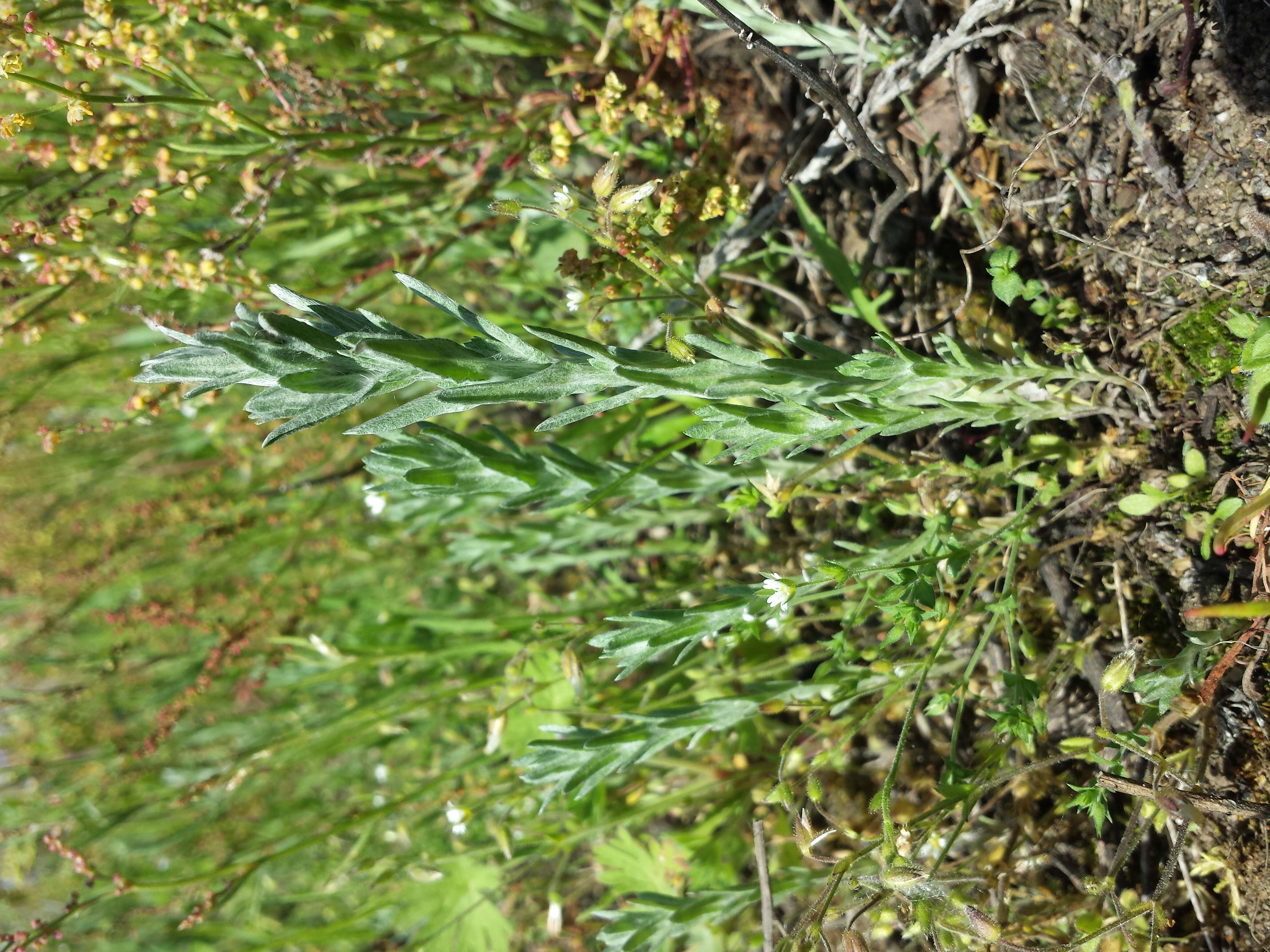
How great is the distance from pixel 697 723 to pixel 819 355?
38.0 inches

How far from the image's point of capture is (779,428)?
1.61 metres

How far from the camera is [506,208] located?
169 cm

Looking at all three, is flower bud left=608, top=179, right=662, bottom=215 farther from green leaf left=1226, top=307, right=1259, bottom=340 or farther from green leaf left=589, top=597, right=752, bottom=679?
green leaf left=1226, top=307, right=1259, bottom=340

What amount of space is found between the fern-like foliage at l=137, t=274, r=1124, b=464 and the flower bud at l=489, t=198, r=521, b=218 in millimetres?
240

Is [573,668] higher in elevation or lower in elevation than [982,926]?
lower

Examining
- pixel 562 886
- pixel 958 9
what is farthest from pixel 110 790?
pixel 958 9

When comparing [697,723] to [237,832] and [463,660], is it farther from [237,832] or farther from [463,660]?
[237,832]

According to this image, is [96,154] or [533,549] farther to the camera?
[533,549]

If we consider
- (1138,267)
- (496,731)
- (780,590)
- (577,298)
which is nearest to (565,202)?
(577,298)

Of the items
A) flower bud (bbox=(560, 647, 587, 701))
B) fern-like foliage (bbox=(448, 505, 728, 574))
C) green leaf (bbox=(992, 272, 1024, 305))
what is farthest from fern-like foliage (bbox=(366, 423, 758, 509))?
green leaf (bbox=(992, 272, 1024, 305))

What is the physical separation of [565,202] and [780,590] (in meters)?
0.93

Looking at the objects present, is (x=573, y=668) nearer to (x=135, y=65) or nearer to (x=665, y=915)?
(x=665, y=915)

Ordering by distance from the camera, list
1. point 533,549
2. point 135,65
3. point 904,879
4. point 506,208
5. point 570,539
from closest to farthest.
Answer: point 904,879
point 506,208
point 135,65
point 570,539
point 533,549

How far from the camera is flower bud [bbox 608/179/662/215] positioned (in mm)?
1607
